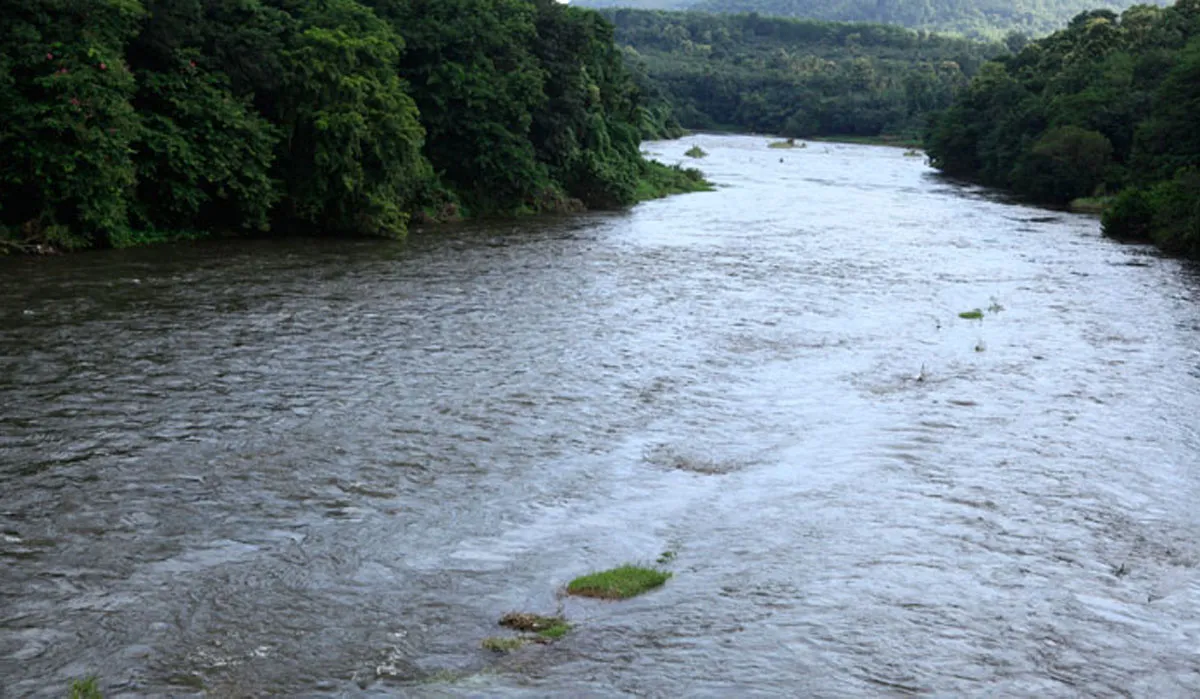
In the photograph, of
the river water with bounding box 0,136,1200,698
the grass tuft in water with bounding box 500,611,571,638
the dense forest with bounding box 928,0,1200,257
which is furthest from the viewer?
the dense forest with bounding box 928,0,1200,257

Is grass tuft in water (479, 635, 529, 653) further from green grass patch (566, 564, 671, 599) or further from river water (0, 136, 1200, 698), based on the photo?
green grass patch (566, 564, 671, 599)

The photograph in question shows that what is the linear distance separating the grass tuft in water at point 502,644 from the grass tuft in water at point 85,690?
160 inches

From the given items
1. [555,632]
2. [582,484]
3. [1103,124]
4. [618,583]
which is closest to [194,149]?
[582,484]

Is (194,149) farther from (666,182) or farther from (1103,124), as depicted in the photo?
(1103,124)

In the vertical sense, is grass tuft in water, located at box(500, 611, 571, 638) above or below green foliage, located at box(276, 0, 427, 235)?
below

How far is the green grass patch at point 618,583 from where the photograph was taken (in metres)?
14.7

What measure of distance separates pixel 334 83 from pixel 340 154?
315 cm

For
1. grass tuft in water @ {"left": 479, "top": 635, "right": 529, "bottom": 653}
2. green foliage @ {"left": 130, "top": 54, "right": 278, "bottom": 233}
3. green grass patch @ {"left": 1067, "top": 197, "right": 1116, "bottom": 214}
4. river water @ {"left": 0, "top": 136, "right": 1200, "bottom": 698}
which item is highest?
green foliage @ {"left": 130, "top": 54, "right": 278, "bottom": 233}

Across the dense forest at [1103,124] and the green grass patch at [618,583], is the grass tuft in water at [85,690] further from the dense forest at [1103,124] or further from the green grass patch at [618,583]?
the dense forest at [1103,124]

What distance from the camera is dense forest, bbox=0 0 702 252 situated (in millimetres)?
37688

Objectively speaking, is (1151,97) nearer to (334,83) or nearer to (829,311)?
(829,311)

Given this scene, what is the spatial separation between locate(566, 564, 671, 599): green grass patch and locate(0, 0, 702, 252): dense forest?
28971 millimetres

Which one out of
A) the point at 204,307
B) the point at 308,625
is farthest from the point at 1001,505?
the point at 204,307

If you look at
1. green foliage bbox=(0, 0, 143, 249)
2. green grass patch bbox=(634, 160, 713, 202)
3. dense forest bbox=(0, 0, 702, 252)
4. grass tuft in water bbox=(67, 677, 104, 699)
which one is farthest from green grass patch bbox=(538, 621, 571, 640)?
green grass patch bbox=(634, 160, 713, 202)
